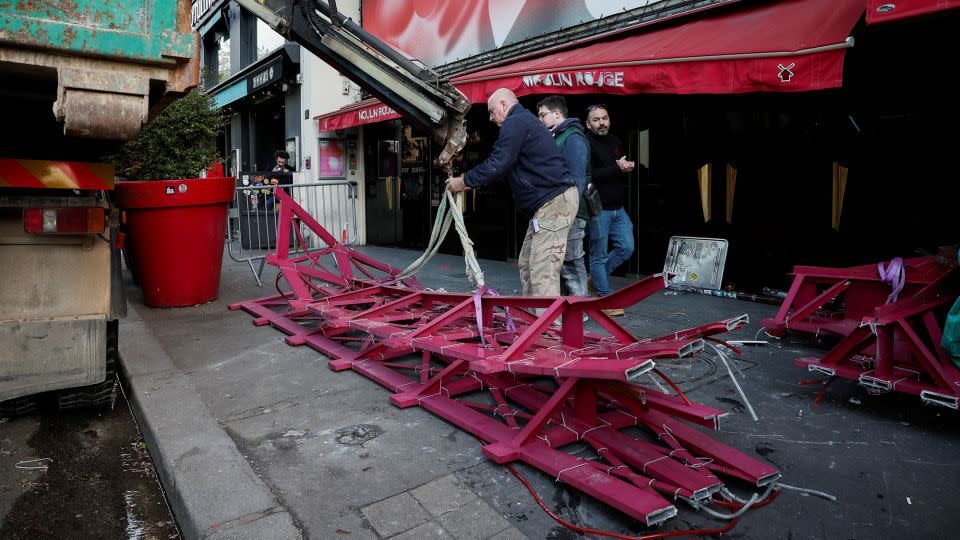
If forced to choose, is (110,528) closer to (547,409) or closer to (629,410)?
(547,409)

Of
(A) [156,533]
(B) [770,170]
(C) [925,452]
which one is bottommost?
(A) [156,533]

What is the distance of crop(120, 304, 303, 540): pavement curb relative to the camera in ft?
7.67

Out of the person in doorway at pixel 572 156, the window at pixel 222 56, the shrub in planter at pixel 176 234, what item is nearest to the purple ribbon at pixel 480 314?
the person in doorway at pixel 572 156

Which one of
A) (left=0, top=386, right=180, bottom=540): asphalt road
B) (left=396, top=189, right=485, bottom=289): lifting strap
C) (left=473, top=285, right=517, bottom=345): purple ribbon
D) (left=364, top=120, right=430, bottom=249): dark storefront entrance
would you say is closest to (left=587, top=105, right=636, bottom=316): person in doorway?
(left=396, top=189, right=485, bottom=289): lifting strap

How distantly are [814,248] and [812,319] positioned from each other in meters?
1.89

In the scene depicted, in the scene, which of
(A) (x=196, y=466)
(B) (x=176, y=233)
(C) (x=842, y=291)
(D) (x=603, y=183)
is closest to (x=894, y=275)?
(C) (x=842, y=291)

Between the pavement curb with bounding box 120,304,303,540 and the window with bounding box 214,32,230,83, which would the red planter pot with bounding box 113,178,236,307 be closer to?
the pavement curb with bounding box 120,304,303,540

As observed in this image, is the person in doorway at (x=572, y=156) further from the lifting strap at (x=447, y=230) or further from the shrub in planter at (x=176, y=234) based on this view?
the shrub in planter at (x=176, y=234)

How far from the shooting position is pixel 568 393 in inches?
112

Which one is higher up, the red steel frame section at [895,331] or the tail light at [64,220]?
the tail light at [64,220]

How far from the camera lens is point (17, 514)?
2688 millimetres

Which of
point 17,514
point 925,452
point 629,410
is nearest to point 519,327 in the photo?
point 629,410

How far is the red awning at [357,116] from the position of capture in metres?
9.55

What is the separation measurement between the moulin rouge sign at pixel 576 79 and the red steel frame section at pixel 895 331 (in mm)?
2476
